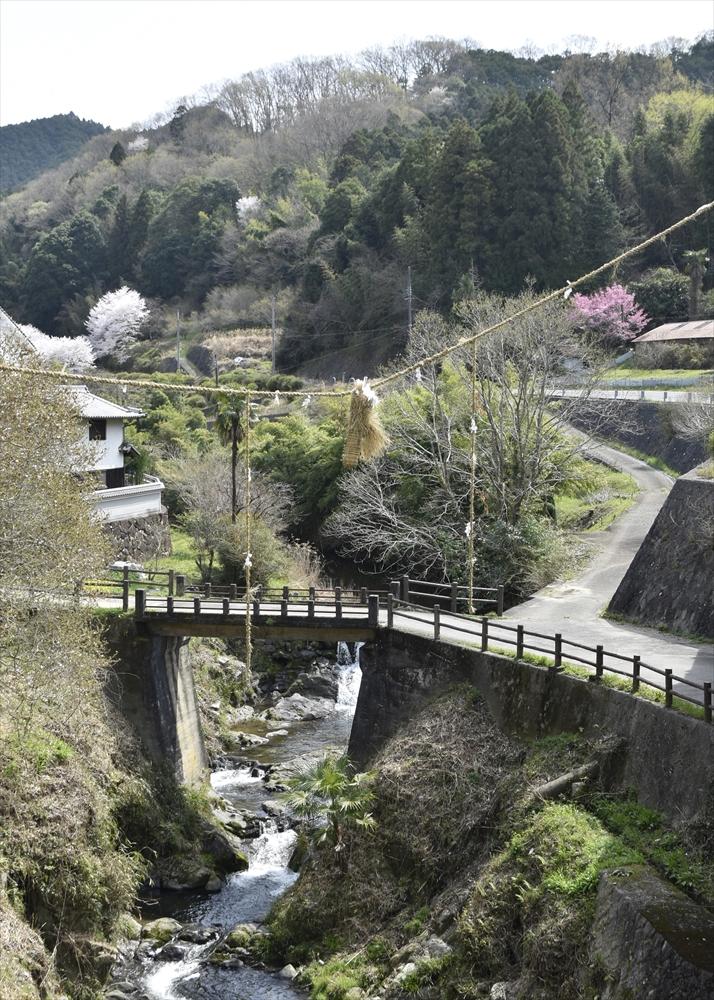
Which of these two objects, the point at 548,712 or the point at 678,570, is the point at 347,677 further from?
the point at 548,712

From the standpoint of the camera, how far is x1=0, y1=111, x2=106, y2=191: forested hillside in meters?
147

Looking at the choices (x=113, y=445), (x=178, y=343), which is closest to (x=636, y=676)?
(x=113, y=445)

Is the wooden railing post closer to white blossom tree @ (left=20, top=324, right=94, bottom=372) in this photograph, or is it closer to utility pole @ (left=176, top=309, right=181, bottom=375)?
utility pole @ (left=176, top=309, right=181, bottom=375)

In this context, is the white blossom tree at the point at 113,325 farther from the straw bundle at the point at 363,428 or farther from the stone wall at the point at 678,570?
the straw bundle at the point at 363,428

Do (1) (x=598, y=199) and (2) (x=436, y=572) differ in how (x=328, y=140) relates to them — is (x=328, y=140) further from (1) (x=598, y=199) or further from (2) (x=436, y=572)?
(2) (x=436, y=572)

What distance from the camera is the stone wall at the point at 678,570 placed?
2208 cm

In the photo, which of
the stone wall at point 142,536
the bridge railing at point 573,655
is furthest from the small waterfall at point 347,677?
the stone wall at point 142,536

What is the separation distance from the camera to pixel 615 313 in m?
54.7

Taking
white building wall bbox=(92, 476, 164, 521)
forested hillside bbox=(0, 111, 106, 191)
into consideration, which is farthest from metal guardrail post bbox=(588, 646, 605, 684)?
forested hillside bbox=(0, 111, 106, 191)

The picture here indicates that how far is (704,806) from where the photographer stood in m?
13.9

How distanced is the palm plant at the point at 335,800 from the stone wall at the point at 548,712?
2.16 m

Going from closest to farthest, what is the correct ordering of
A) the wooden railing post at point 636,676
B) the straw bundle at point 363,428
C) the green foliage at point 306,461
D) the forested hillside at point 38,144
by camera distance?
the straw bundle at point 363,428 → the wooden railing post at point 636,676 → the green foliage at point 306,461 → the forested hillside at point 38,144

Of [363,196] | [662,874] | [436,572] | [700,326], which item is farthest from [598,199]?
[662,874]

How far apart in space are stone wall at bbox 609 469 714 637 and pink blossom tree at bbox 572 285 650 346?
30.4 metres
